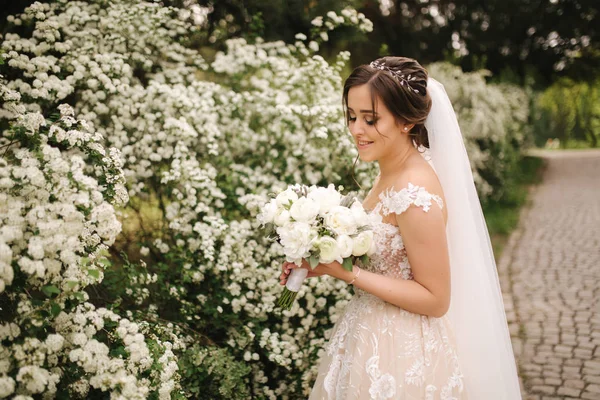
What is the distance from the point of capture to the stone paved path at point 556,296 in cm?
412

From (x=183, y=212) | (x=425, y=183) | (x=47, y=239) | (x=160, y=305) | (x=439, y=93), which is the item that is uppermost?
(x=439, y=93)

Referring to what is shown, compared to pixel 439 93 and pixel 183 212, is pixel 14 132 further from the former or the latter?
pixel 439 93

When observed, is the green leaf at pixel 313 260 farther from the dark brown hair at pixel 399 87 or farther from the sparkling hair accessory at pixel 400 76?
the sparkling hair accessory at pixel 400 76

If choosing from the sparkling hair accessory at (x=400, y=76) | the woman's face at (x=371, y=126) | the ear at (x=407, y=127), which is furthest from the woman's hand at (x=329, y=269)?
the sparkling hair accessory at (x=400, y=76)

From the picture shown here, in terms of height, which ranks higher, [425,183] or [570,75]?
[425,183]

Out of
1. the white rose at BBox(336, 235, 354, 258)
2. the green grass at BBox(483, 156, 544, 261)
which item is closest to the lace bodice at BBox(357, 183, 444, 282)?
the white rose at BBox(336, 235, 354, 258)

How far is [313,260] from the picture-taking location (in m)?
1.98

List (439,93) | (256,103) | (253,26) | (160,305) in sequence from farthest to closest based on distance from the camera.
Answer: (253,26), (256,103), (160,305), (439,93)

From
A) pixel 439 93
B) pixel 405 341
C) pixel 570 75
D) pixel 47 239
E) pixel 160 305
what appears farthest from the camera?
pixel 570 75

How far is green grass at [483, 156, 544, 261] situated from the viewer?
8.44 m

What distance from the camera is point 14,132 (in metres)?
2.28

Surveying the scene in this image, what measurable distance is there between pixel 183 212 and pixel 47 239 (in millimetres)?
1749

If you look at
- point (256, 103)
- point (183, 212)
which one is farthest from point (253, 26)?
point (183, 212)

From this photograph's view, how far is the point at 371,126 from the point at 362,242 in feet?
1.67
